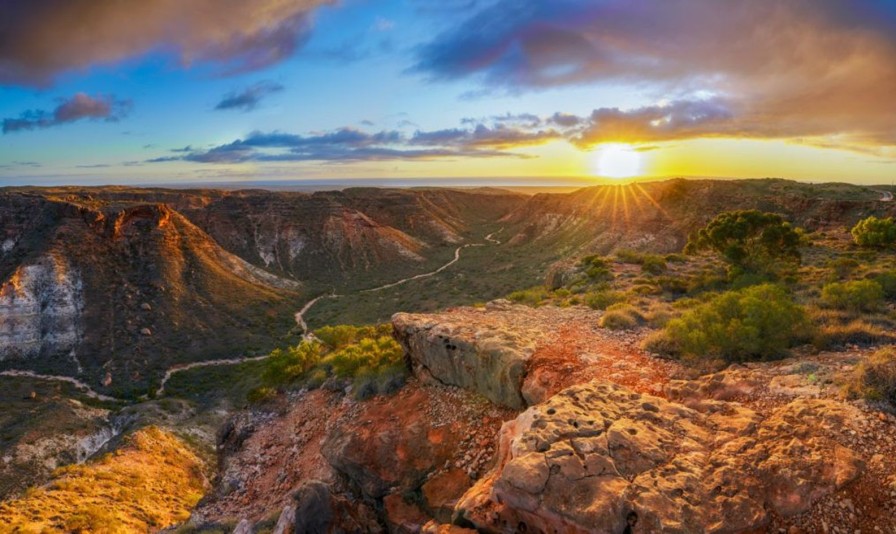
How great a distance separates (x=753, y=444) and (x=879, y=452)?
1557 mm

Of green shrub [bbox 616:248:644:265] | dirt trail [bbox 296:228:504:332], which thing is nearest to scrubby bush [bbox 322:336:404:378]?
green shrub [bbox 616:248:644:265]

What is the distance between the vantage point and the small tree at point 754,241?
2708 centimetres

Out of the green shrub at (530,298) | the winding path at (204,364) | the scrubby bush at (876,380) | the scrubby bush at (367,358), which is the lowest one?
the winding path at (204,364)

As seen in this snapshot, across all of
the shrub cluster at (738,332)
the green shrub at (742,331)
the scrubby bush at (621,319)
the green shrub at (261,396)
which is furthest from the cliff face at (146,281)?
the green shrub at (742,331)

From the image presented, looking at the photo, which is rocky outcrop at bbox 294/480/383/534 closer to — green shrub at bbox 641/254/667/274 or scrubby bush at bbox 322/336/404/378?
scrubby bush at bbox 322/336/404/378

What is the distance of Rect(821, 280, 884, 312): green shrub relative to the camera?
14977mm

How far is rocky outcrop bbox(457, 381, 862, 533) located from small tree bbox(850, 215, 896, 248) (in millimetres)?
32945

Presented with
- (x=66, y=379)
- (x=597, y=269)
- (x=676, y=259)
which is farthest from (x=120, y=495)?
(x=676, y=259)

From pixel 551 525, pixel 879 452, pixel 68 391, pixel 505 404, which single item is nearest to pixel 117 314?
pixel 68 391

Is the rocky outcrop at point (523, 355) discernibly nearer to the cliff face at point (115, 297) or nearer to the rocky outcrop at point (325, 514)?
the rocky outcrop at point (325, 514)

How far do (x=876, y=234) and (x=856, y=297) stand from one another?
2280 centimetres

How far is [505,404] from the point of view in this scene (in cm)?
1162

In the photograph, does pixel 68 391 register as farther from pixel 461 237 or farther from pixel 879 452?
pixel 461 237

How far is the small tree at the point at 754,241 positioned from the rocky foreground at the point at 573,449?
16.8 m
